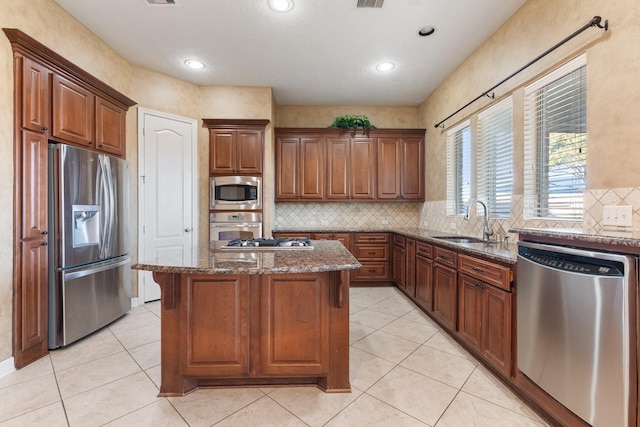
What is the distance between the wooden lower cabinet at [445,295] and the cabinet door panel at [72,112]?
146 inches

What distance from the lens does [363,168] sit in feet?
14.7

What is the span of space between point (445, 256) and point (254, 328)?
6.20ft

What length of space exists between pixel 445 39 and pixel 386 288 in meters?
3.29

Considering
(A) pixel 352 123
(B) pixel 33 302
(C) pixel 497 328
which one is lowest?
(C) pixel 497 328

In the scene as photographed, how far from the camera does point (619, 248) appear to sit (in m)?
1.22

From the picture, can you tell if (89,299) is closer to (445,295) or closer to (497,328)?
(445,295)

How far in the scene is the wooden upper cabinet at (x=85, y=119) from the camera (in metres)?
2.39

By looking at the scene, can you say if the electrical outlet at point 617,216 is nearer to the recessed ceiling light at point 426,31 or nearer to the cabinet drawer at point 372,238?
the recessed ceiling light at point 426,31

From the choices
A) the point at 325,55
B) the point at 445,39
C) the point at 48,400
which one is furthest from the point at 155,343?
the point at 445,39

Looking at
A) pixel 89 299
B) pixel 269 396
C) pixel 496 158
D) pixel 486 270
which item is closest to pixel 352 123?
pixel 496 158

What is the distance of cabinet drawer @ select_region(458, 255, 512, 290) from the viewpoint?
6.11 ft

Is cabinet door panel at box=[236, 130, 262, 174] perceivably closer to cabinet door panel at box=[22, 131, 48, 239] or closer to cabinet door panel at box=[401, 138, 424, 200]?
cabinet door panel at box=[22, 131, 48, 239]

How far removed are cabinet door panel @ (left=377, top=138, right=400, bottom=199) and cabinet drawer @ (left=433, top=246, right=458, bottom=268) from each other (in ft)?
5.79

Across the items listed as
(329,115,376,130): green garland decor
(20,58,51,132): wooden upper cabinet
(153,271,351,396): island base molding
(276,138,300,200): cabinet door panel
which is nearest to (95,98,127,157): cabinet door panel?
(20,58,51,132): wooden upper cabinet
